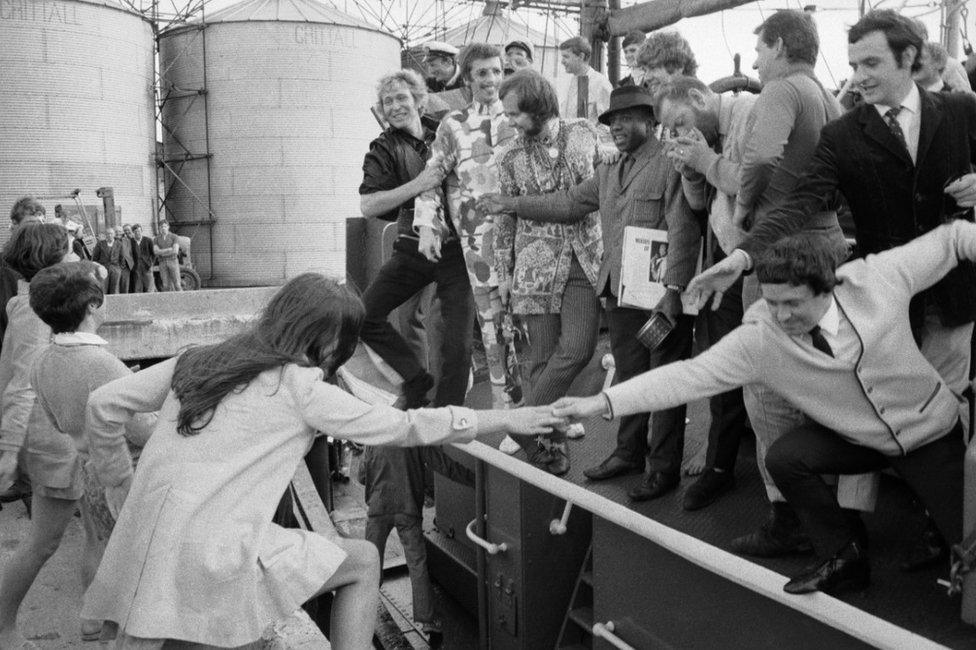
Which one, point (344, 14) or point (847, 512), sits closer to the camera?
point (847, 512)

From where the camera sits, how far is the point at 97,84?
→ 2195 cm

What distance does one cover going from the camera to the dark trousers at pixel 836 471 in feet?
9.26

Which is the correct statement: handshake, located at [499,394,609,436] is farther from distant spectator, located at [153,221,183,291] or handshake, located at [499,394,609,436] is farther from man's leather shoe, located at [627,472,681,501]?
distant spectator, located at [153,221,183,291]

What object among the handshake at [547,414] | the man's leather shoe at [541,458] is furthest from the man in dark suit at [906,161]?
the man's leather shoe at [541,458]

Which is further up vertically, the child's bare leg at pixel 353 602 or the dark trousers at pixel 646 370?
the dark trousers at pixel 646 370

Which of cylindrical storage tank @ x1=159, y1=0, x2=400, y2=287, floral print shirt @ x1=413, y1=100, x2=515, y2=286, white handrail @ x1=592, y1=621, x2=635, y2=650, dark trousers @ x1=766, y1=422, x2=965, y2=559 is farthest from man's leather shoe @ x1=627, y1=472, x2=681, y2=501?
cylindrical storage tank @ x1=159, y1=0, x2=400, y2=287

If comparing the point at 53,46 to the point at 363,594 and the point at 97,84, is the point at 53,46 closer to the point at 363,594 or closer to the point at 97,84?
the point at 97,84

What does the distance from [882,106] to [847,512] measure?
4.38 ft

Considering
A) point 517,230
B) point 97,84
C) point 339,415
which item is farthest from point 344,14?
point 339,415

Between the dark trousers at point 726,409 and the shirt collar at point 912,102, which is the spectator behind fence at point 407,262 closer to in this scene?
the dark trousers at point 726,409

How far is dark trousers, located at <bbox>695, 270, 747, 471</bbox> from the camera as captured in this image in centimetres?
375

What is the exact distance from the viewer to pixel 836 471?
2.95 metres

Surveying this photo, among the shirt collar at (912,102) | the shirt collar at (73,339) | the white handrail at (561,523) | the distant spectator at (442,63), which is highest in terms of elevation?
the distant spectator at (442,63)

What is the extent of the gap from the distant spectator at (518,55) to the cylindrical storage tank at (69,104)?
56.6ft
